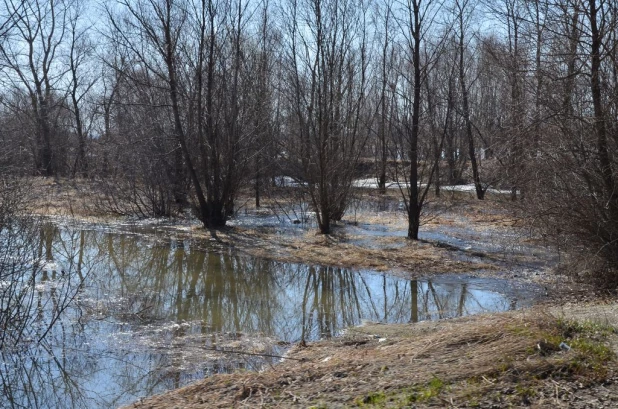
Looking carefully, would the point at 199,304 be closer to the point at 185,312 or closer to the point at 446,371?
the point at 185,312

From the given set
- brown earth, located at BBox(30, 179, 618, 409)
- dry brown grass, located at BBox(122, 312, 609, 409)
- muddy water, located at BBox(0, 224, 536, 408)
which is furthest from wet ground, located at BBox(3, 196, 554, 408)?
dry brown grass, located at BBox(122, 312, 609, 409)

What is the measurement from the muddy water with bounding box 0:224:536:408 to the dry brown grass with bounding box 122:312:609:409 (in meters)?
0.87

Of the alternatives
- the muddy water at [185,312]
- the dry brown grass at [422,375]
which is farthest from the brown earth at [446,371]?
the muddy water at [185,312]

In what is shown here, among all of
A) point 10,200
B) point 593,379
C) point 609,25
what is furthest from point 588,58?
point 10,200

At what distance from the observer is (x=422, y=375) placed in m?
5.00

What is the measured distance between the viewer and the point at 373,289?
1195 cm

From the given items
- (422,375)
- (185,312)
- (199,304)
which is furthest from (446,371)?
(199,304)

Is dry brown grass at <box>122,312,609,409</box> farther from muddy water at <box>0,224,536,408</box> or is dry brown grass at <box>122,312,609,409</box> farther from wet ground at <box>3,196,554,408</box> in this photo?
wet ground at <box>3,196,554,408</box>

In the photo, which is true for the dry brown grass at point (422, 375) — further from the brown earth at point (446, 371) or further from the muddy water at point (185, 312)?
the muddy water at point (185, 312)

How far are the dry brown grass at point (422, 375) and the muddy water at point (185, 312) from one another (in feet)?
2.84

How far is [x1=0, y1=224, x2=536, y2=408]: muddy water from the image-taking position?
22.9 feet

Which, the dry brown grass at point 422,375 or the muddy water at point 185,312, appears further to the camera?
the muddy water at point 185,312

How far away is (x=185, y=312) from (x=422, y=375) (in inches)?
229

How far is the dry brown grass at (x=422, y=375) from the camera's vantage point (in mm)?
4641
